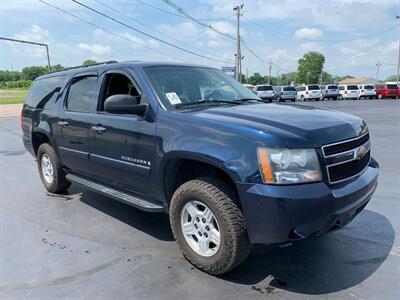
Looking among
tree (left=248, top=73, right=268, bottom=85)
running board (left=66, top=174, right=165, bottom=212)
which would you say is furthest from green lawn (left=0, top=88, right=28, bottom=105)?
tree (left=248, top=73, right=268, bottom=85)

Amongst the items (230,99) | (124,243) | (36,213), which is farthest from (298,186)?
(36,213)

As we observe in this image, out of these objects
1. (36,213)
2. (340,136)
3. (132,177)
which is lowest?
(36,213)

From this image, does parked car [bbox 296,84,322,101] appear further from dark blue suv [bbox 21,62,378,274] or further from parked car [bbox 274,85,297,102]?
dark blue suv [bbox 21,62,378,274]

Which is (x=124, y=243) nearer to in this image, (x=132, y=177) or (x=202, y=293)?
(x=132, y=177)

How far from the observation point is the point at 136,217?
4777 millimetres

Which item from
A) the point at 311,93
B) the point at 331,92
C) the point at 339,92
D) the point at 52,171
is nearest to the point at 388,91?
the point at 339,92

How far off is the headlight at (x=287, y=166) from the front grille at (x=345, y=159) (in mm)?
164

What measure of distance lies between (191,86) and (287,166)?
1789 mm

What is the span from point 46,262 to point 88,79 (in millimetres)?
2383

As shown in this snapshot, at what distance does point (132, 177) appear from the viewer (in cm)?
392

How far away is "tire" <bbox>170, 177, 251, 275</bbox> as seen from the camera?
2.98 metres

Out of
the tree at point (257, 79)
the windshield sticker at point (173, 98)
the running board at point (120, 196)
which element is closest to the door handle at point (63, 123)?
the running board at point (120, 196)

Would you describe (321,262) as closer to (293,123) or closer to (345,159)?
(345,159)

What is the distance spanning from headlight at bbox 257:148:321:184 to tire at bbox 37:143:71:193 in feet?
12.4
